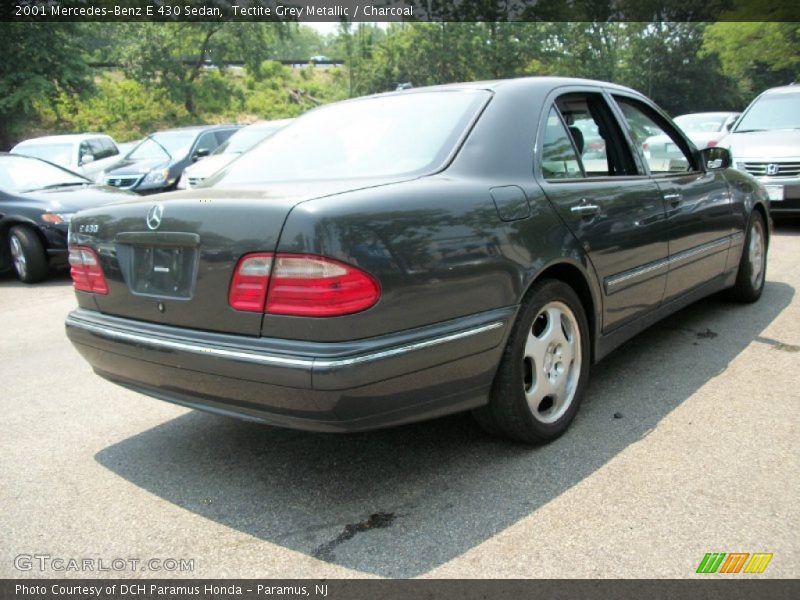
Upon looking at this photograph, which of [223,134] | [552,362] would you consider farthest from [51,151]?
[552,362]

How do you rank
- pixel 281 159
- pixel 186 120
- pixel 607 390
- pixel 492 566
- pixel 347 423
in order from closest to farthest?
pixel 492 566, pixel 347 423, pixel 281 159, pixel 607 390, pixel 186 120

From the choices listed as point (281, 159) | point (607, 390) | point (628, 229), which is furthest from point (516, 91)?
point (607, 390)

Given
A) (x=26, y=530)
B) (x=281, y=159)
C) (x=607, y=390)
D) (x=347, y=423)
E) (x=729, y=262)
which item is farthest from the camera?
(x=729, y=262)

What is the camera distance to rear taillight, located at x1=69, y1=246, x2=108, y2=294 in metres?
3.01

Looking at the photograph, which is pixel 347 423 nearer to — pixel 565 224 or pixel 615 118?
pixel 565 224

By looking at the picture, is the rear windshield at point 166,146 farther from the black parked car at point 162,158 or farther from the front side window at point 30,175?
the front side window at point 30,175

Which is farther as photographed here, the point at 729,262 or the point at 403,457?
the point at 729,262

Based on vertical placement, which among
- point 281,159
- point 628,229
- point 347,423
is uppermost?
point 281,159

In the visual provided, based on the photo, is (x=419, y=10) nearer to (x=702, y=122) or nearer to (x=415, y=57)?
(x=415, y=57)

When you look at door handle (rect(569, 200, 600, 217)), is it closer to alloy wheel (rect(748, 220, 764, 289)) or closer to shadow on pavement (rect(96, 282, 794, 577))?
shadow on pavement (rect(96, 282, 794, 577))

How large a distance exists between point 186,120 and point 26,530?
114ft

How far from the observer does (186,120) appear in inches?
1374
